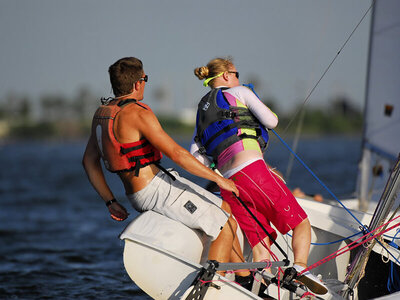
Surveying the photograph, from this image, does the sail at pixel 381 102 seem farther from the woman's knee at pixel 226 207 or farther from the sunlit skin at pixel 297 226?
the woman's knee at pixel 226 207

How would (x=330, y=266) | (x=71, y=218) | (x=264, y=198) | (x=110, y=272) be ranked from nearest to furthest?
1. (x=264, y=198)
2. (x=330, y=266)
3. (x=110, y=272)
4. (x=71, y=218)

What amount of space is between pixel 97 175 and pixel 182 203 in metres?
0.65

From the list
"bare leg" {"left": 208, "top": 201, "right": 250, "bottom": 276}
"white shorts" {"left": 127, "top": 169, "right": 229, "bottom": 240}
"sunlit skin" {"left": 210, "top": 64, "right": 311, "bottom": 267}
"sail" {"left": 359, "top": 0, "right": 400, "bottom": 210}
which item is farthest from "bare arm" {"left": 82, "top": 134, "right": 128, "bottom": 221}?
"sail" {"left": 359, "top": 0, "right": 400, "bottom": 210}

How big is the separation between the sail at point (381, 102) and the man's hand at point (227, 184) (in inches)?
163

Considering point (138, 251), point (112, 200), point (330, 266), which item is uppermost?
point (112, 200)

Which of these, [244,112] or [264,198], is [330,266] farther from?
[244,112]

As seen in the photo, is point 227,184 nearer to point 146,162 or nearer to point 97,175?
point 146,162

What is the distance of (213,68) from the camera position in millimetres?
3895

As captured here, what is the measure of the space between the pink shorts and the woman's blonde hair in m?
0.67

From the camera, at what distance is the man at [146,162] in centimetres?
341

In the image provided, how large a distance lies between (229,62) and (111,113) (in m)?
0.94

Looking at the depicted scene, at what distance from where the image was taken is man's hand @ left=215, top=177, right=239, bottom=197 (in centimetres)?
344

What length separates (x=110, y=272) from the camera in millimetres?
6723

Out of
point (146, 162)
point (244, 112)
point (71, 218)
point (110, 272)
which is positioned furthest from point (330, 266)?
point (71, 218)
